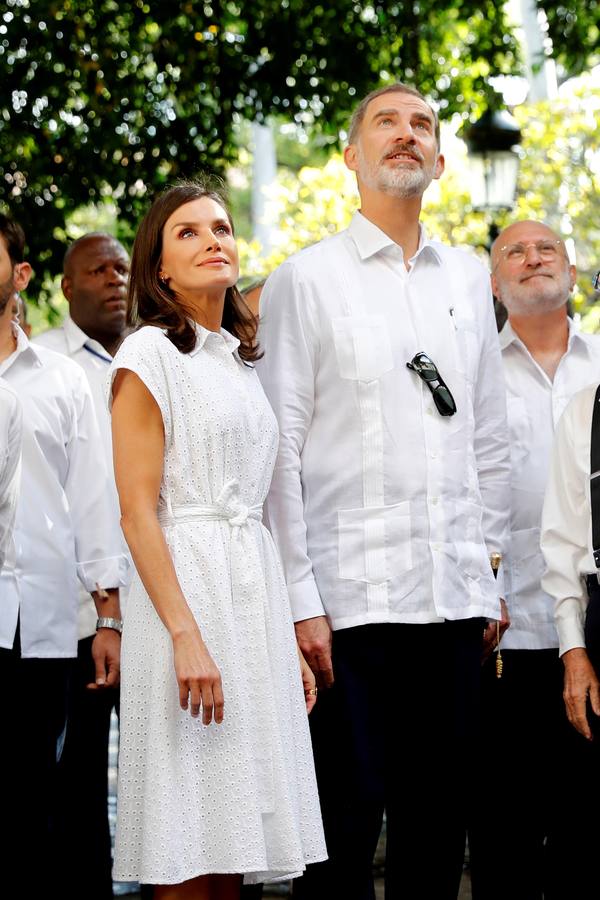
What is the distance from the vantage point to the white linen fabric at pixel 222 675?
390 cm

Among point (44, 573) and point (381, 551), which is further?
point (44, 573)

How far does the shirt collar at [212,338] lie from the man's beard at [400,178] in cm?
84

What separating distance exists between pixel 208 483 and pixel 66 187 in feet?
21.2

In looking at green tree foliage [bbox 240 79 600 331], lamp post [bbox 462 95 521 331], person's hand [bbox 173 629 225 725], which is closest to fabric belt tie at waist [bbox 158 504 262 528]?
person's hand [bbox 173 629 225 725]

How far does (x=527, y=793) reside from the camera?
5.67 meters

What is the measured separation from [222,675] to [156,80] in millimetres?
7240

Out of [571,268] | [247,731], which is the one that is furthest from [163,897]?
[571,268]

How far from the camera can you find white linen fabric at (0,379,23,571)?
450cm

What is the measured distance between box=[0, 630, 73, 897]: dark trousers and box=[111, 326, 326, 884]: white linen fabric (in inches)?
37.6

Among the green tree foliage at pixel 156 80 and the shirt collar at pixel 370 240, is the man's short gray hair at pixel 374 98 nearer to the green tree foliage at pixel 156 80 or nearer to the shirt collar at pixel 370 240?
the shirt collar at pixel 370 240

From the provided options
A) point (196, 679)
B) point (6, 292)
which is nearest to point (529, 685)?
point (196, 679)

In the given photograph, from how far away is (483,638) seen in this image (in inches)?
195

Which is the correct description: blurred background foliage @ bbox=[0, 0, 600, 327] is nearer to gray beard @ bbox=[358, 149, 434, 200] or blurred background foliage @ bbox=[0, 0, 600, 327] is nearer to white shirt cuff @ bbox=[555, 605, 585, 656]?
gray beard @ bbox=[358, 149, 434, 200]

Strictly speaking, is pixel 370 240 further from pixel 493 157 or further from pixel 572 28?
pixel 493 157
